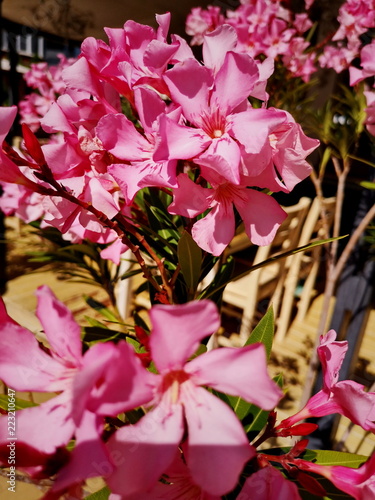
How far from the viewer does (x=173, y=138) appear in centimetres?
38

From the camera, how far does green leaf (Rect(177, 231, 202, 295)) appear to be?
467 millimetres

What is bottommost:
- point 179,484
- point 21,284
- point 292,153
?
point 21,284

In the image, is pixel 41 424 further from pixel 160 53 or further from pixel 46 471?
pixel 160 53

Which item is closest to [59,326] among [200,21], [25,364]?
[25,364]

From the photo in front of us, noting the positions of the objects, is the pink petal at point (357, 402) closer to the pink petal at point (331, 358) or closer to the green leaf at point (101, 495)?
the pink petal at point (331, 358)

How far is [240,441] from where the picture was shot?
268 millimetres

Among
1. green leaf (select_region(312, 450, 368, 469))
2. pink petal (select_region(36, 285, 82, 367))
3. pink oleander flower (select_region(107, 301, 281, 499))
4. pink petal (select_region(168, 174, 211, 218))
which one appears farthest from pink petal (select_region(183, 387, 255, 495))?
green leaf (select_region(312, 450, 368, 469))

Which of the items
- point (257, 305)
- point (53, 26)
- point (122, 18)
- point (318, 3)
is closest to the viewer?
point (122, 18)

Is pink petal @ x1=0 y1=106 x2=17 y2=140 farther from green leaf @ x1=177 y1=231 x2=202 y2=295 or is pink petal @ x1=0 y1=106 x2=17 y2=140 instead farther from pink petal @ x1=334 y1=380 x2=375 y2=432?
pink petal @ x1=334 y1=380 x2=375 y2=432

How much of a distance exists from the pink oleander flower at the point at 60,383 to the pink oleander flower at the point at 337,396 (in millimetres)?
207

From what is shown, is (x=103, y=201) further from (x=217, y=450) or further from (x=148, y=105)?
(x=217, y=450)

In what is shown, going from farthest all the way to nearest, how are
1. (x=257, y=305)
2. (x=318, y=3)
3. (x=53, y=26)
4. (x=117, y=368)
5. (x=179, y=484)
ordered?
1. (x=318, y=3)
2. (x=257, y=305)
3. (x=53, y=26)
4. (x=179, y=484)
5. (x=117, y=368)

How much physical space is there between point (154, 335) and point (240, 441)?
0.09 metres

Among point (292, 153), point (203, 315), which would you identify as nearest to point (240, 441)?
point (203, 315)
